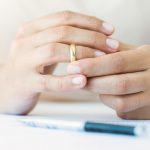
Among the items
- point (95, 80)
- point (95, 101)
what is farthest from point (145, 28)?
point (95, 80)

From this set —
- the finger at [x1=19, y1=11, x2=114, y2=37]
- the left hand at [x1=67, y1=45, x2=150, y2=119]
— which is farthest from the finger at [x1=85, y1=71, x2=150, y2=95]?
the finger at [x1=19, y1=11, x2=114, y2=37]

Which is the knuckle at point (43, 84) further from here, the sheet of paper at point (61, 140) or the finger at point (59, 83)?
the sheet of paper at point (61, 140)

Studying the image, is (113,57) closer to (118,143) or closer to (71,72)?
(71,72)

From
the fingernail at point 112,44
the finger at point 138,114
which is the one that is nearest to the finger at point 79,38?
the fingernail at point 112,44

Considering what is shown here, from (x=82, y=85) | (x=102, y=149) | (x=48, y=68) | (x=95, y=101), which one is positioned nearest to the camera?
(x=102, y=149)

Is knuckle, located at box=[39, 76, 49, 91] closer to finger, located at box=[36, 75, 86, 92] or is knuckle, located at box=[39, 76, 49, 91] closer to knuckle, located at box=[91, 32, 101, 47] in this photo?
finger, located at box=[36, 75, 86, 92]

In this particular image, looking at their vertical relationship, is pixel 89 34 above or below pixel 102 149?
above

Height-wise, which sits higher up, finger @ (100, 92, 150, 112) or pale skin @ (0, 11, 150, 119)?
pale skin @ (0, 11, 150, 119)
